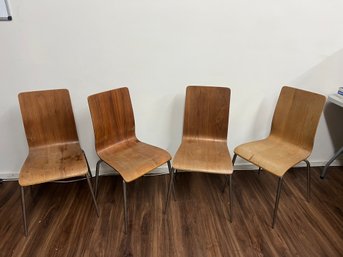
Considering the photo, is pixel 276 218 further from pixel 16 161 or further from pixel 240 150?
pixel 16 161

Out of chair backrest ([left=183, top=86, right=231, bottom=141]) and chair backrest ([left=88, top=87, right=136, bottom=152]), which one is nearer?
chair backrest ([left=88, top=87, right=136, bottom=152])

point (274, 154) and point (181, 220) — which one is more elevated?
point (274, 154)

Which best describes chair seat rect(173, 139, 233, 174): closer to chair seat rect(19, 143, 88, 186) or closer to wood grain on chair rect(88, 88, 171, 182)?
wood grain on chair rect(88, 88, 171, 182)

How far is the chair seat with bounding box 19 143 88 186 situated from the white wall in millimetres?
315

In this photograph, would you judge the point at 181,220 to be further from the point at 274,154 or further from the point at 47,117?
the point at 47,117

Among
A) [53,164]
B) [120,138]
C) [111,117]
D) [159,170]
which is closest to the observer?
[53,164]

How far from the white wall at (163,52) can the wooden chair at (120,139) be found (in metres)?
0.20

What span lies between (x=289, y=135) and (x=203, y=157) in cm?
74

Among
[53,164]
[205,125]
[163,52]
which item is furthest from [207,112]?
[53,164]

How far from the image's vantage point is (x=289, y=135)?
1.94 meters

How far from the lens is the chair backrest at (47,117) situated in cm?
179

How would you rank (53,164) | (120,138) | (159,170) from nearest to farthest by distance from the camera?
(53,164)
(120,138)
(159,170)

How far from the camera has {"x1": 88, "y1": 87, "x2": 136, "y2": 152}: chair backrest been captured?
1.72 meters

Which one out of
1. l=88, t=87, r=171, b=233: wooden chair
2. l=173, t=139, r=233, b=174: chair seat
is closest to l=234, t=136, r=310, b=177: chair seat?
l=173, t=139, r=233, b=174: chair seat
